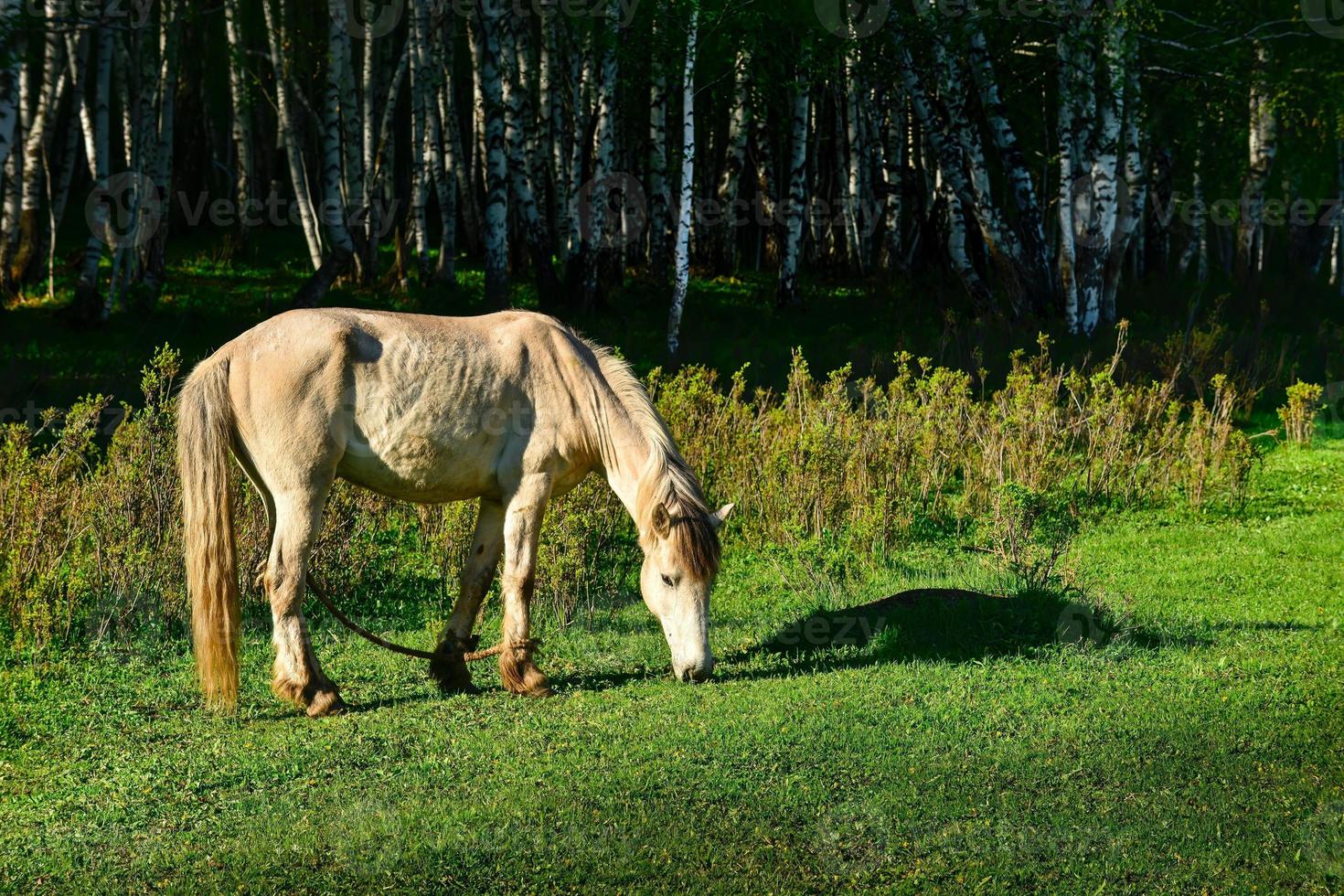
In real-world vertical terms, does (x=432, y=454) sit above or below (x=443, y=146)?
below

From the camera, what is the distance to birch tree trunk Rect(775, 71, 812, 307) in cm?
2048

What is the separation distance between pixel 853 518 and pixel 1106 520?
2.33 m

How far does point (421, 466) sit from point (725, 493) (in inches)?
162

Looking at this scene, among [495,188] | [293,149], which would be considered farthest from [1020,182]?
[293,149]

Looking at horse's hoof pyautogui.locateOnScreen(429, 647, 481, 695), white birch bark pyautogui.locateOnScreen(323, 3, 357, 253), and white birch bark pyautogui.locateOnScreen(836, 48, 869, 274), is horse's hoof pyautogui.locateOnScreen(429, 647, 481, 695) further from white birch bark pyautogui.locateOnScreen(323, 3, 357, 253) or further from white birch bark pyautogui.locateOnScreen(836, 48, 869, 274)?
white birch bark pyautogui.locateOnScreen(836, 48, 869, 274)

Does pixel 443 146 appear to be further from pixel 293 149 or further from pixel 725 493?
pixel 725 493

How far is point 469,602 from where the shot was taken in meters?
6.98

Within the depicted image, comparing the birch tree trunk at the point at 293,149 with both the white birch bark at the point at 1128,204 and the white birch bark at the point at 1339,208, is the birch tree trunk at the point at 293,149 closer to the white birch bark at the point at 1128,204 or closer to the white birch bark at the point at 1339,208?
the white birch bark at the point at 1128,204

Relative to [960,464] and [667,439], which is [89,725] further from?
[960,464]

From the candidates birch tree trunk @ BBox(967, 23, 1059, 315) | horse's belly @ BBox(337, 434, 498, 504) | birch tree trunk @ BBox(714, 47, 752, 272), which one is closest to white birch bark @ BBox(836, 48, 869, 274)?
birch tree trunk @ BBox(714, 47, 752, 272)

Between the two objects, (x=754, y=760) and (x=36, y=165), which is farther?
(x=36, y=165)

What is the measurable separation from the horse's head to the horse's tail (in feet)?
6.64

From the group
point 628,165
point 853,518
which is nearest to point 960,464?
point 853,518

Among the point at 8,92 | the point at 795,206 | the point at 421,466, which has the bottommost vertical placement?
the point at 421,466
